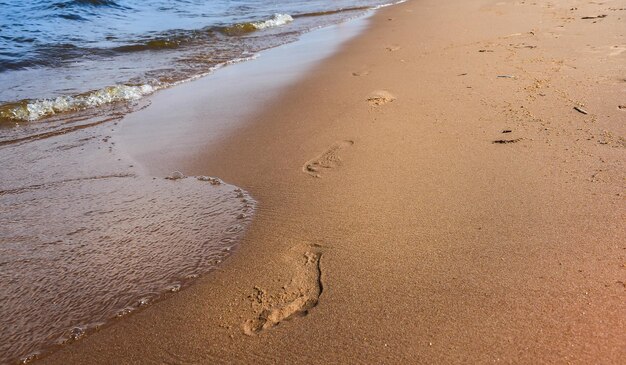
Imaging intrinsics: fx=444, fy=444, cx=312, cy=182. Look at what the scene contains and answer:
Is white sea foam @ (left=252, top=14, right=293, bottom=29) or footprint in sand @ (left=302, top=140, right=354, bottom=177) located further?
white sea foam @ (left=252, top=14, right=293, bottom=29)

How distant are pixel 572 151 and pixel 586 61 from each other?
7.82ft

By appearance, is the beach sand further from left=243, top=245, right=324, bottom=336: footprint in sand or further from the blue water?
the blue water

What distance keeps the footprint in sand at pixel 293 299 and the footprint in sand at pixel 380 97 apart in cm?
243

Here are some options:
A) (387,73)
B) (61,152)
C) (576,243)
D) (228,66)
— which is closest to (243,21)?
(228,66)

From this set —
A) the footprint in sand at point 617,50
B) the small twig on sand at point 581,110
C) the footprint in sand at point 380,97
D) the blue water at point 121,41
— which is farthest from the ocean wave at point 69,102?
the footprint in sand at point 617,50

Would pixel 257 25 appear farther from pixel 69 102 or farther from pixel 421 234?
pixel 421 234

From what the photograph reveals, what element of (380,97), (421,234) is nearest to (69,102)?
(380,97)

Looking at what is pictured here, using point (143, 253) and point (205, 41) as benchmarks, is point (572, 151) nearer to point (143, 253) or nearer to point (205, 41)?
point (143, 253)

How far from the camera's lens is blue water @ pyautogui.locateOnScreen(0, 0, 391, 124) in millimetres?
5891

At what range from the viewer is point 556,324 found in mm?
1615

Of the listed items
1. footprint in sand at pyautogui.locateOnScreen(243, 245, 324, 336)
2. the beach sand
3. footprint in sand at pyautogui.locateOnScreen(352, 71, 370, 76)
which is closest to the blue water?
footprint in sand at pyautogui.locateOnScreen(352, 71, 370, 76)

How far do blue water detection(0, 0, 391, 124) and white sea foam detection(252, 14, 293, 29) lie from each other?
3cm

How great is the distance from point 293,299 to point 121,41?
9036mm

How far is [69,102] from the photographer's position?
5.29 meters
